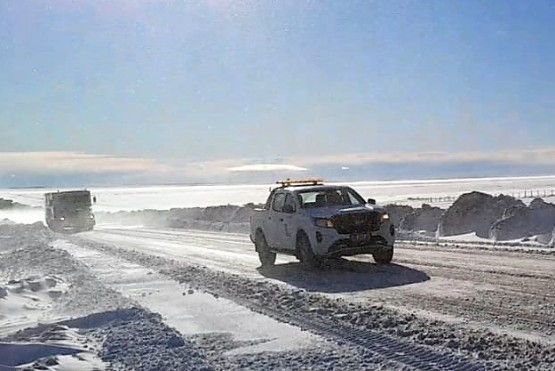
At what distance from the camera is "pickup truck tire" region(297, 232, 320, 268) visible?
1531cm

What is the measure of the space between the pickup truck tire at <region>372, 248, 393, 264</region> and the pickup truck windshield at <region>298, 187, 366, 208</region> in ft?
3.96

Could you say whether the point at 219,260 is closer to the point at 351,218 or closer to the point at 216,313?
the point at 351,218

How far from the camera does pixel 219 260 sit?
19328mm

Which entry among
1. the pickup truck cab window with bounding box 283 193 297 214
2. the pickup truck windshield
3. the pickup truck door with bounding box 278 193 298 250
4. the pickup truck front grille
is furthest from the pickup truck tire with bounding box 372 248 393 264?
the pickup truck cab window with bounding box 283 193 297 214

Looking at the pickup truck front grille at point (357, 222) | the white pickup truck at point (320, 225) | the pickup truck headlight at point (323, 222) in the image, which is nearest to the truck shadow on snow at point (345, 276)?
the white pickup truck at point (320, 225)

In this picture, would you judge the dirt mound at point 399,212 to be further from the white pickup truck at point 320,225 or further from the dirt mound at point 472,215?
the white pickup truck at point 320,225

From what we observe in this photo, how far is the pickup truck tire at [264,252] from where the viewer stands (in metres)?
17.5

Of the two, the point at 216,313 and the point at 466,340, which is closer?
the point at 466,340

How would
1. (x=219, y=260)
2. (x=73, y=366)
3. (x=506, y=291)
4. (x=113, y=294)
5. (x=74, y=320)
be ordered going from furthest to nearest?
(x=219, y=260), (x=113, y=294), (x=506, y=291), (x=74, y=320), (x=73, y=366)

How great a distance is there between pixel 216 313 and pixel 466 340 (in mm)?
4117

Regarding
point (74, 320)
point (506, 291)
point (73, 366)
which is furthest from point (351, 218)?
point (73, 366)

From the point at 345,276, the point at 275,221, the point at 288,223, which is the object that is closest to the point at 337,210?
the point at 288,223

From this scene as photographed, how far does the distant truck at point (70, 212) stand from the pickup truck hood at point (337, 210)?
106ft

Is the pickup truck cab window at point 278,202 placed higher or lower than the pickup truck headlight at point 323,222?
higher
